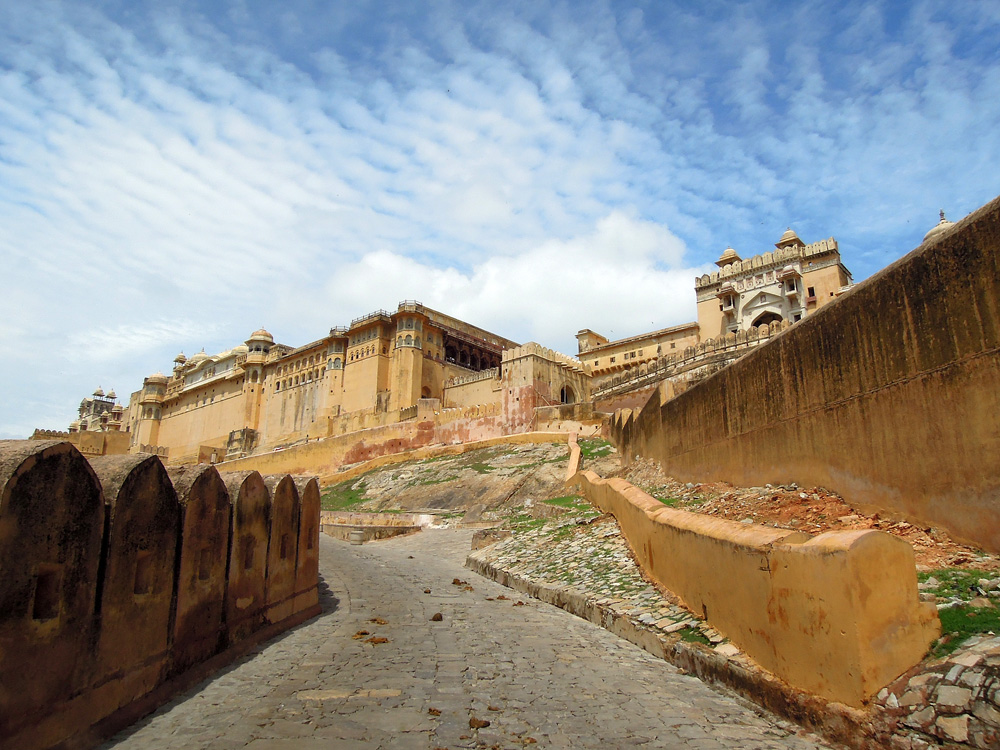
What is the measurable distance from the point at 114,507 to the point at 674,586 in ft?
17.5

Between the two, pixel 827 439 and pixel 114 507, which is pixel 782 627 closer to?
pixel 827 439

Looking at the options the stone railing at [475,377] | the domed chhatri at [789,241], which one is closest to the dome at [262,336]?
the stone railing at [475,377]

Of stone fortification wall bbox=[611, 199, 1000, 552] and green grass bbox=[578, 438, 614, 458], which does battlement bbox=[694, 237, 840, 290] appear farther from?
stone fortification wall bbox=[611, 199, 1000, 552]

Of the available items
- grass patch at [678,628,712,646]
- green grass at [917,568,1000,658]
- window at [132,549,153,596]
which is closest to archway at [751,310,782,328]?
grass patch at [678,628,712,646]

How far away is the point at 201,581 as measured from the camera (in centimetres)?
576

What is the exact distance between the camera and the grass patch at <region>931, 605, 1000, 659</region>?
3711mm

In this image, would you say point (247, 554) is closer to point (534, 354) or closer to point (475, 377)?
point (534, 354)

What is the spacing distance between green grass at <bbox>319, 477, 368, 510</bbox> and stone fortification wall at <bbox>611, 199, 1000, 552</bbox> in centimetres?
2270

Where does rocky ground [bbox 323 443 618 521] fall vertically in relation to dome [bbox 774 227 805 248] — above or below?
below

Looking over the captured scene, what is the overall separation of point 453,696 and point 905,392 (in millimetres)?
4681

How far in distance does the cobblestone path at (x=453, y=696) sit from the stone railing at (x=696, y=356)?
910 inches

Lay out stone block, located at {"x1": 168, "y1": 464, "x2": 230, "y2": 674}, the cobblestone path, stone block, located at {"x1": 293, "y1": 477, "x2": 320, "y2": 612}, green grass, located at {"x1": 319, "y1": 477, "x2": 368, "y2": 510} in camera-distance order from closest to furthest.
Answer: the cobblestone path → stone block, located at {"x1": 168, "y1": 464, "x2": 230, "y2": 674} → stone block, located at {"x1": 293, "y1": 477, "x2": 320, "y2": 612} → green grass, located at {"x1": 319, "y1": 477, "x2": 368, "y2": 510}

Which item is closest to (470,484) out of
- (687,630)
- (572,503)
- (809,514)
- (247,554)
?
(572,503)

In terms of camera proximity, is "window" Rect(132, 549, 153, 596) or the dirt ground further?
Result: the dirt ground
